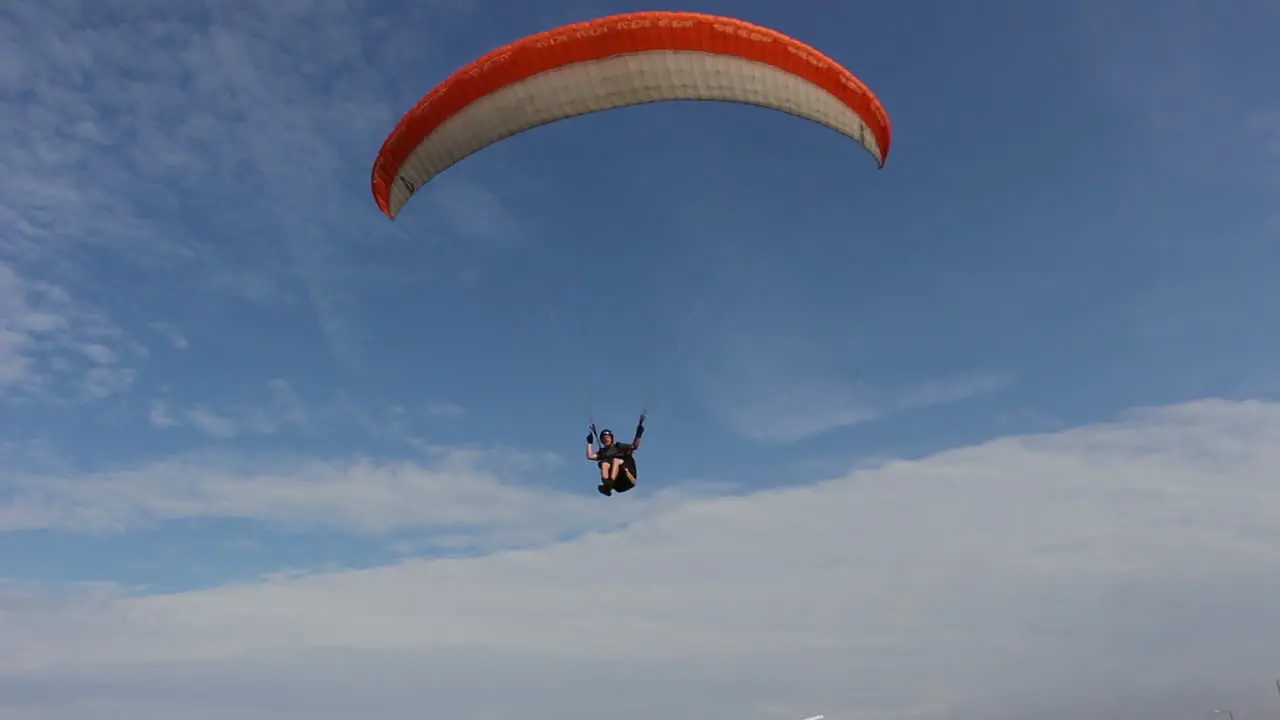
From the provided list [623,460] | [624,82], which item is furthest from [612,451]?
[624,82]

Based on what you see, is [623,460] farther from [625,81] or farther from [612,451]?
[625,81]

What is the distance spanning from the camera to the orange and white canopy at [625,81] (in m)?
18.1

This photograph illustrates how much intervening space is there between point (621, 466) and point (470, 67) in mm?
9026

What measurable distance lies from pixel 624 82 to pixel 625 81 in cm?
3

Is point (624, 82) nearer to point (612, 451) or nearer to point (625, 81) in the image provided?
point (625, 81)

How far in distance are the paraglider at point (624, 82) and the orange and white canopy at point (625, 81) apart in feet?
0.07

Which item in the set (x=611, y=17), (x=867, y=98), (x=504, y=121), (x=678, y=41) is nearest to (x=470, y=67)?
(x=504, y=121)

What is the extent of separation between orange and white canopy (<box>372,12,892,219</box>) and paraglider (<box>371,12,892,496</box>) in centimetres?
2

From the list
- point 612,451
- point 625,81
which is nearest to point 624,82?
point 625,81

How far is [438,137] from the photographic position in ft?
64.8

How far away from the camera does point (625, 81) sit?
1891 cm

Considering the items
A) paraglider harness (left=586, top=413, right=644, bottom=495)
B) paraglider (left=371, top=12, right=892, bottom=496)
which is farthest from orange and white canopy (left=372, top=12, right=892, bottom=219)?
paraglider harness (left=586, top=413, right=644, bottom=495)

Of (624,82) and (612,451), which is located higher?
(624,82)

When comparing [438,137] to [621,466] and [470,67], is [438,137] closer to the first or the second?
[470,67]
